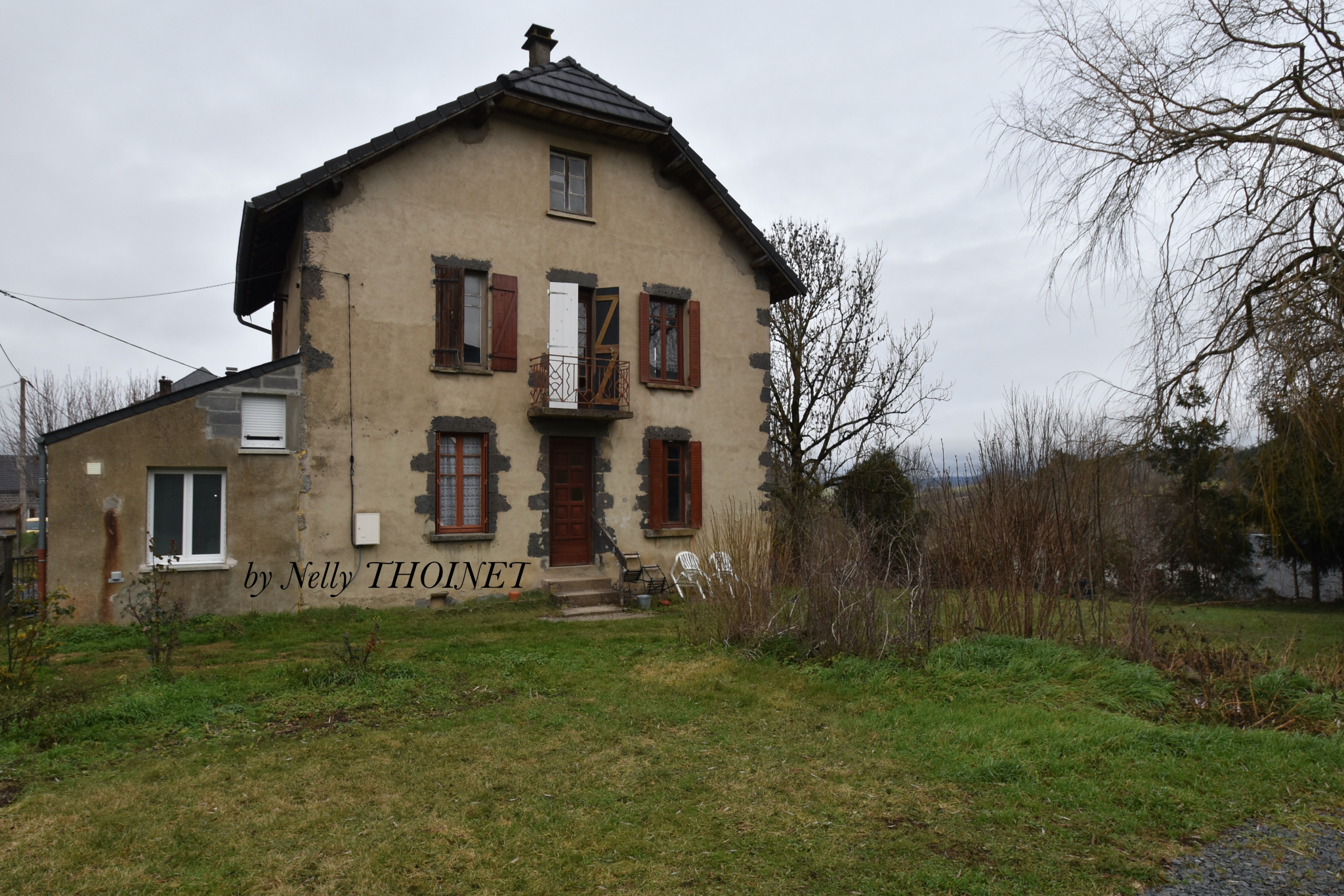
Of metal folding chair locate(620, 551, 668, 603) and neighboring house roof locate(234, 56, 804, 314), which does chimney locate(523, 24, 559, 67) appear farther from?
metal folding chair locate(620, 551, 668, 603)

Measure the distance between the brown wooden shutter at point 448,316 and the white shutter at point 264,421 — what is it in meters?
2.25

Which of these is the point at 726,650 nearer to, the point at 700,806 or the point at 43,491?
the point at 700,806

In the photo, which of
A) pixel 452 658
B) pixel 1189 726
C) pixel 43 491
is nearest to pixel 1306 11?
pixel 1189 726

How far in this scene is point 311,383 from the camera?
10586 millimetres

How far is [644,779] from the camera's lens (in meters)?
4.43

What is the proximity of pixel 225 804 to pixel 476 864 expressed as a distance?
1580mm

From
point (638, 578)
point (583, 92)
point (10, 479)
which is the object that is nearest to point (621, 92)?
point (583, 92)

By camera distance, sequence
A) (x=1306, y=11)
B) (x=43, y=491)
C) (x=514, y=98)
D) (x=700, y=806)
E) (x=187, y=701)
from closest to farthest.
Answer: (x=700, y=806) < (x=187, y=701) < (x=1306, y=11) < (x=43, y=491) < (x=514, y=98)

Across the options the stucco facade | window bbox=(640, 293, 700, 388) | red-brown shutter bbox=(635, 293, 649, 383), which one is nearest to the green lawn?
window bbox=(640, 293, 700, 388)

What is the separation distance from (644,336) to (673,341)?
785mm

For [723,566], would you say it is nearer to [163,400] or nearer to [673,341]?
[673,341]

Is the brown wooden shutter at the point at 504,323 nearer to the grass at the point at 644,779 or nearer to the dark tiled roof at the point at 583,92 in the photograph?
the dark tiled roof at the point at 583,92

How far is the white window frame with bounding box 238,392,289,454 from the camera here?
399 inches

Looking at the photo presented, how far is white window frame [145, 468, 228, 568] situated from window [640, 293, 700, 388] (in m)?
6.55
